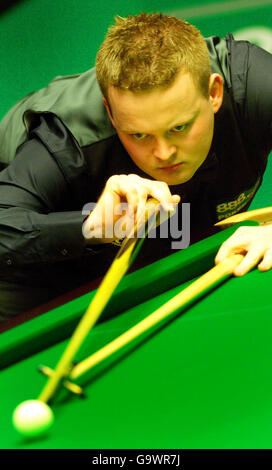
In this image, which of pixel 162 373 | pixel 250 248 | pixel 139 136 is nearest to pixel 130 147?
pixel 139 136

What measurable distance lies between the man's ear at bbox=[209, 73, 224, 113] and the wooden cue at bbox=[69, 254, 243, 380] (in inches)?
23.0

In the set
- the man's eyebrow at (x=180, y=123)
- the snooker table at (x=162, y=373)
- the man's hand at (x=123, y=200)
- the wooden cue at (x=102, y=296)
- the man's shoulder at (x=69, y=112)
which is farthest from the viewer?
the man's shoulder at (x=69, y=112)

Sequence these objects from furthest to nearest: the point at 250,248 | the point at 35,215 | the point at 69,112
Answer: the point at 69,112
the point at 35,215
the point at 250,248

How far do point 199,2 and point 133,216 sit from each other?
2.19 meters

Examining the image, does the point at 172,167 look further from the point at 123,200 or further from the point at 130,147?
the point at 123,200

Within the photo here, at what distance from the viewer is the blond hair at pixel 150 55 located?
1.55m

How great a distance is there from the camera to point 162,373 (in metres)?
1.09

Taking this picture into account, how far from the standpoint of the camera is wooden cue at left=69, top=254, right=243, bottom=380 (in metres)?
1.11

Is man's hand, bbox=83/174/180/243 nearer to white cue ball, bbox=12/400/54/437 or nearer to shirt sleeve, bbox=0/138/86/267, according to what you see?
shirt sleeve, bbox=0/138/86/267

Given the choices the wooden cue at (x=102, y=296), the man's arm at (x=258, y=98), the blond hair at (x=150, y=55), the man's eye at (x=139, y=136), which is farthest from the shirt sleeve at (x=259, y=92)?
the wooden cue at (x=102, y=296)

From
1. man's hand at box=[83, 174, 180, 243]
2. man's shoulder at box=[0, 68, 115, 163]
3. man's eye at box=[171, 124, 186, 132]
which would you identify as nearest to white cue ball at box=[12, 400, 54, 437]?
man's hand at box=[83, 174, 180, 243]

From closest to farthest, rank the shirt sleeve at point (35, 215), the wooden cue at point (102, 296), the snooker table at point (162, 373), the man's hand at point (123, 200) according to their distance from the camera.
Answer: the snooker table at point (162, 373)
the wooden cue at point (102, 296)
the man's hand at point (123, 200)
the shirt sleeve at point (35, 215)

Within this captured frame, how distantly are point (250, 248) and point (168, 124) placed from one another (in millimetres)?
451

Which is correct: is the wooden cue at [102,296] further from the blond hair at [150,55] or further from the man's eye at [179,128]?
the blond hair at [150,55]
